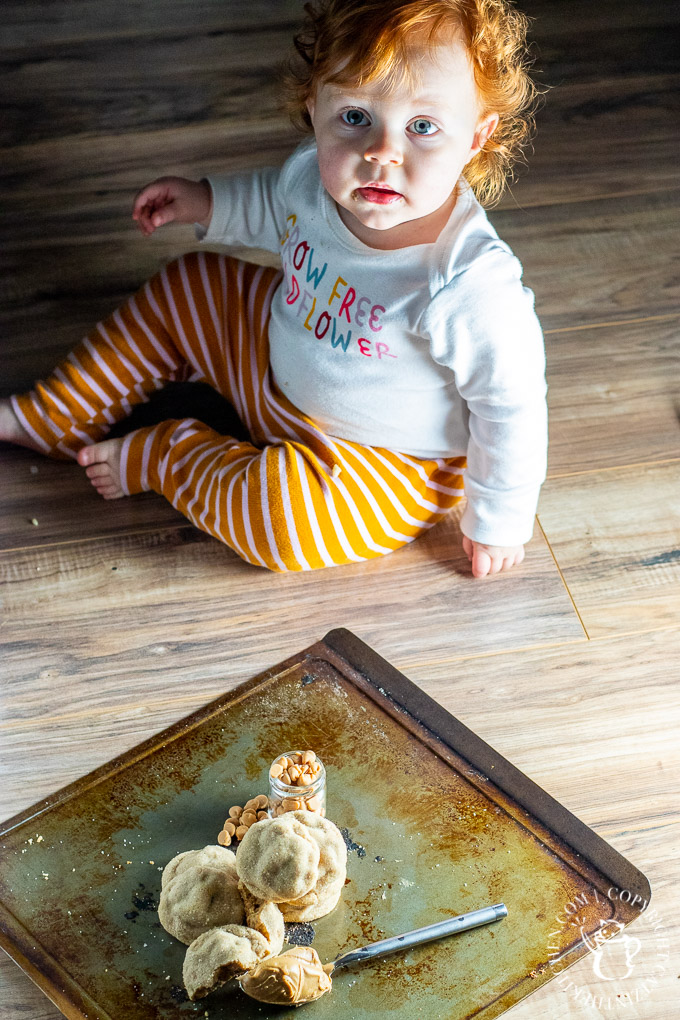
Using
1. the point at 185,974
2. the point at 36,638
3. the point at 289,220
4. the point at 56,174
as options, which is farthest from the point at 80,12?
the point at 185,974

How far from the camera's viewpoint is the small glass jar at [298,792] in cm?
77

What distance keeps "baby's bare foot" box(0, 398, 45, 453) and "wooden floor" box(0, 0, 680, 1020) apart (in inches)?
0.8

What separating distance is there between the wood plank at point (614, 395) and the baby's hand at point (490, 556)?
0.13 m

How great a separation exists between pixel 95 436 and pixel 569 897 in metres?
0.61

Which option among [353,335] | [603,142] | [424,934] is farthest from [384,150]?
[603,142]

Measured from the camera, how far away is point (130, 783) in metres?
0.83

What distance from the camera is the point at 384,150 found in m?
0.80

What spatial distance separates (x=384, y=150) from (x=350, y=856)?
1.65 feet

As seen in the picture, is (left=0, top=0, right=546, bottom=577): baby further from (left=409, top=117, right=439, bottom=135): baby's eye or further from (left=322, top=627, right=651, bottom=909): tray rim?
(left=322, top=627, right=651, bottom=909): tray rim

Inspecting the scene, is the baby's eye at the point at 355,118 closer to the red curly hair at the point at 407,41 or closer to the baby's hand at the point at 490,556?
the red curly hair at the point at 407,41

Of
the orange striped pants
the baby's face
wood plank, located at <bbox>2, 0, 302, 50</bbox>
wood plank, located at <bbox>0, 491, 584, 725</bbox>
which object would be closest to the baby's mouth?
the baby's face

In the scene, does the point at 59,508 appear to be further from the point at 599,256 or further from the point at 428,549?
the point at 599,256

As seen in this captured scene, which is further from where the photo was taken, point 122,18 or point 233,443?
point 122,18

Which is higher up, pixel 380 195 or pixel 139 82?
pixel 380 195
